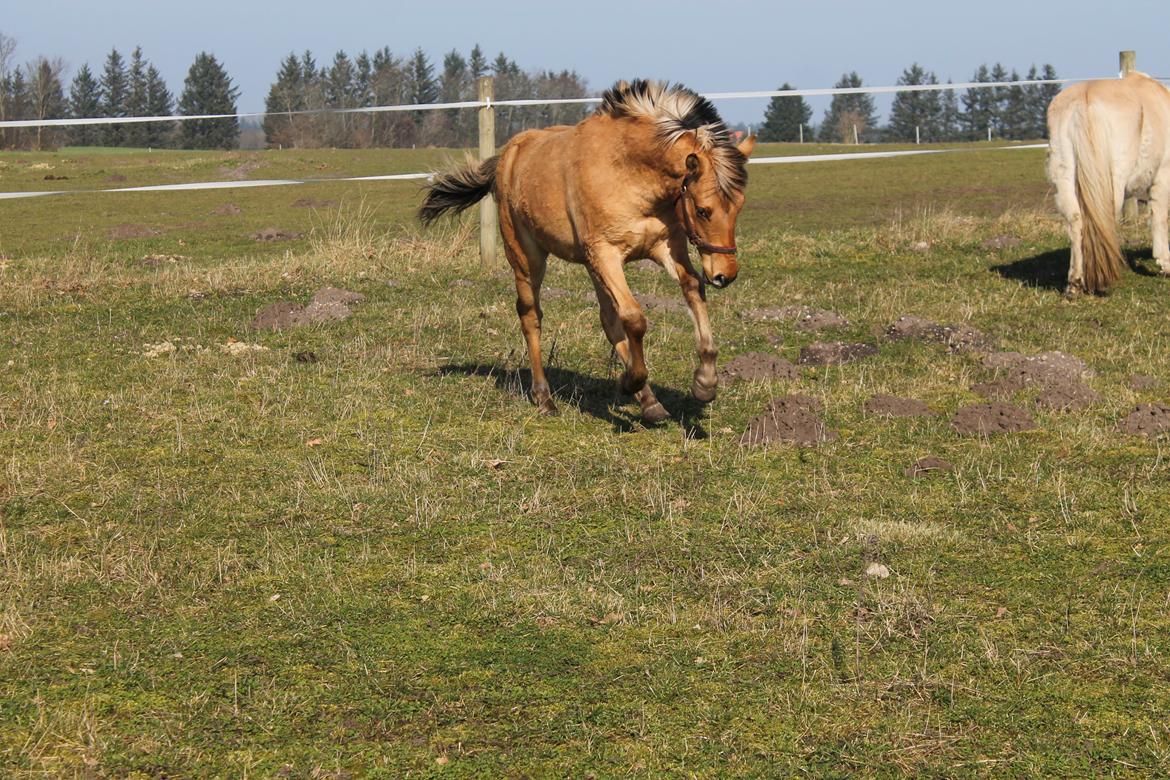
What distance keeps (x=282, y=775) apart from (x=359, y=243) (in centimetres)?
1077

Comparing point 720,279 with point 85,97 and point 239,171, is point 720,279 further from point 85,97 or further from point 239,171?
point 85,97

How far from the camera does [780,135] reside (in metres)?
109

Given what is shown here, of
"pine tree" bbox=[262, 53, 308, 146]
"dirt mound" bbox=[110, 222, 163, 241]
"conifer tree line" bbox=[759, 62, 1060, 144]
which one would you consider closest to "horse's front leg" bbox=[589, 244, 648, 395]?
"dirt mound" bbox=[110, 222, 163, 241]

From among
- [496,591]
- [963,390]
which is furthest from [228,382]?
[963,390]

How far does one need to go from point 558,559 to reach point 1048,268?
8.55 metres

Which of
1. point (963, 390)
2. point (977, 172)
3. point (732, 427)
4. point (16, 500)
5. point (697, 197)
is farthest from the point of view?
point (977, 172)

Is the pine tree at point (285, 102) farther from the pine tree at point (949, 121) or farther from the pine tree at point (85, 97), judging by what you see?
the pine tree at point (949, 121)

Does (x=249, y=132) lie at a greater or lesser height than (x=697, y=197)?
greater

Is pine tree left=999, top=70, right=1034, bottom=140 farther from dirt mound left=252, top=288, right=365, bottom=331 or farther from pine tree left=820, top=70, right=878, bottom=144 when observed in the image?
dirt mound left=252, top=288, right=365, bottom=331

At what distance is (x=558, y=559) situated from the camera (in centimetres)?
514

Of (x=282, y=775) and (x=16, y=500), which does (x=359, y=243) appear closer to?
(x=16, y=500)

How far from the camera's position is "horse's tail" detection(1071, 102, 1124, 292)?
10367 millimetres

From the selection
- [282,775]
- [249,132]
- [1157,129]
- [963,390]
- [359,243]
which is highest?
[249,132]

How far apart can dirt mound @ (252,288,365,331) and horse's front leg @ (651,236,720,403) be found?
4348 mm
